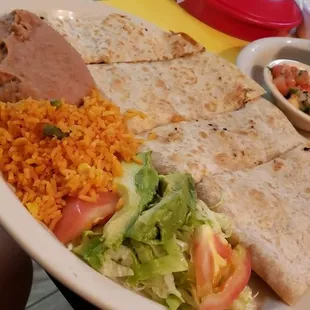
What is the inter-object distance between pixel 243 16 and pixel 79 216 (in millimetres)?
1978

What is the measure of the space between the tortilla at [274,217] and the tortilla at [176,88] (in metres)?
0.35

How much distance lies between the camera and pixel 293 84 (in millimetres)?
2734

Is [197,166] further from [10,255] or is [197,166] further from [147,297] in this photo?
[10,255]

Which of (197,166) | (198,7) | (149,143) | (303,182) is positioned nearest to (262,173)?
(303,182)

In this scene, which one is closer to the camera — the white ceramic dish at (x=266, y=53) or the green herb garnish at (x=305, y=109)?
the green herb garnish at (x=305, y=109)

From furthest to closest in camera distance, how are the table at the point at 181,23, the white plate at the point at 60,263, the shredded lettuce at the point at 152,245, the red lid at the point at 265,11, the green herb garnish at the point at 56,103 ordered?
the red lid at the point at 265,11 → the table at the point at 181,23 → the green herb garnish at the point at 56,103 → the shredded lettuce at the point at 152,245 → the white plate at the point at 60,263

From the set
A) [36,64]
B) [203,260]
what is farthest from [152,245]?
[36,64]

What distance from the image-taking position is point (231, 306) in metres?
1.45

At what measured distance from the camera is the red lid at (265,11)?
9.81ft

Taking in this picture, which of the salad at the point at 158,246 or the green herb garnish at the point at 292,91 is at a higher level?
the salad at the point at 158,246

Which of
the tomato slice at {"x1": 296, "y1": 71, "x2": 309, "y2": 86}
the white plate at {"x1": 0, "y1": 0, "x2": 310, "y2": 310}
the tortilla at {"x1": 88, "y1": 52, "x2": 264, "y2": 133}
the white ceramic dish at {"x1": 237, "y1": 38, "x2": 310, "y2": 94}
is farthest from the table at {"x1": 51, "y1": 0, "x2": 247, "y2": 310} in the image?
the white plate at {"x1": 0, "y1": 0, "x2": 310, "y2": 310}

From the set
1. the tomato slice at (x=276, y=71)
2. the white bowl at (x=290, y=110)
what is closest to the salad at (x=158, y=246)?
the white bowl at (x=290, y=110)

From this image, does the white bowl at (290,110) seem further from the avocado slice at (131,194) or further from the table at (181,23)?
the avocado slice at (131,194)

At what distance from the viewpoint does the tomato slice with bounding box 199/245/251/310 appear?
1.40 metres
